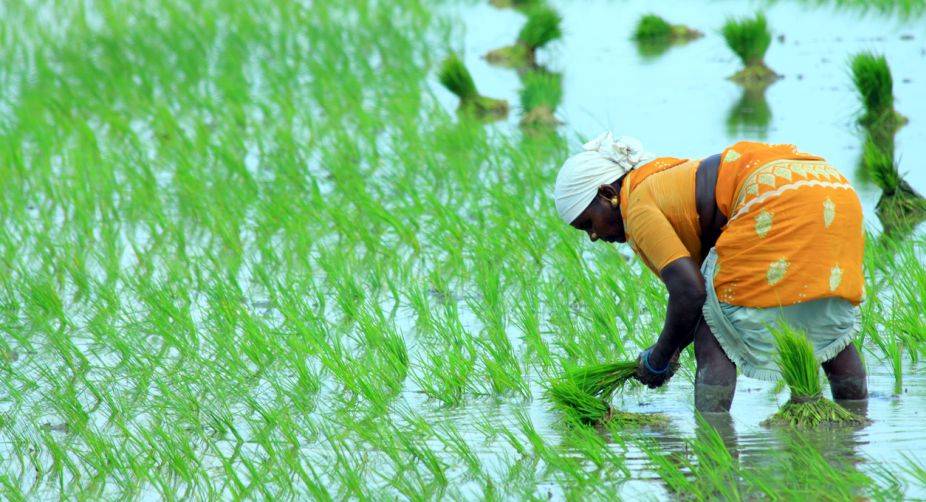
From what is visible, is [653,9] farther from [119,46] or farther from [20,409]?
[20,409]

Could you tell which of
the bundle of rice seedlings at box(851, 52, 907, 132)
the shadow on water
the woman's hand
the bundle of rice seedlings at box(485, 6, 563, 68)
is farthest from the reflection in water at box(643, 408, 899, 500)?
the bundle of rice seedlings at box(485, 6, 563, 68)

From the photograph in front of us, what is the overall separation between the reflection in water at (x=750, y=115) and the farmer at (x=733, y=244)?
3.54 meters

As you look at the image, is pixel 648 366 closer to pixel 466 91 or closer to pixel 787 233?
pixel 787 233

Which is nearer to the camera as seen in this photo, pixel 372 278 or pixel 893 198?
pixel 372 278

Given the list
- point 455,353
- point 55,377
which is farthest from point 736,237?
point 55,377

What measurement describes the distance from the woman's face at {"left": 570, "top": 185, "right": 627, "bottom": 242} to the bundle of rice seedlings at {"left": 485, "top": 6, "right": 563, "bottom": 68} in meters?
6.15

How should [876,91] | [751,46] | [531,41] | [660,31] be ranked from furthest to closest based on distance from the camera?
1. [660,31]
2. [531,41]
3. [751,46]
4. [876,91]

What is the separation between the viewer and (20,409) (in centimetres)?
355

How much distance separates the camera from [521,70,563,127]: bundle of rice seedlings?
7008mm

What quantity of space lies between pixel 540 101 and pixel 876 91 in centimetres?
174

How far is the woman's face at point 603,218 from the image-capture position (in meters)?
3.12

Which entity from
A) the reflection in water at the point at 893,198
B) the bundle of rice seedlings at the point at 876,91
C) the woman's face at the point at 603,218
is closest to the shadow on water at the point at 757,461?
the woman's face at the point at 603,218

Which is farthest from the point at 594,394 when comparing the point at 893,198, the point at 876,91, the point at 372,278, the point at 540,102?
the point at 540,102

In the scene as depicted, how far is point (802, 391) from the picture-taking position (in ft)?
10.1
